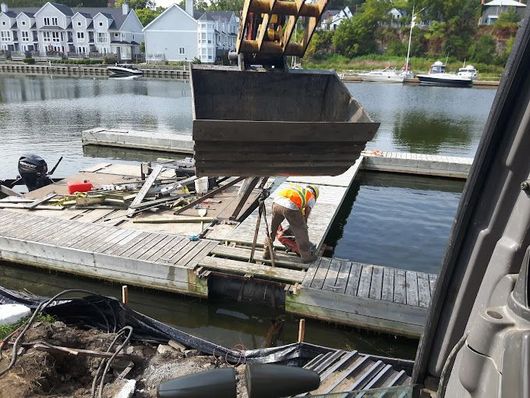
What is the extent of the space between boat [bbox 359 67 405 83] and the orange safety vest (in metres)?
55.7

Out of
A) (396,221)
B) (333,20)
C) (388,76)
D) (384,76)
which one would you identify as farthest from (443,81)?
(396,221)

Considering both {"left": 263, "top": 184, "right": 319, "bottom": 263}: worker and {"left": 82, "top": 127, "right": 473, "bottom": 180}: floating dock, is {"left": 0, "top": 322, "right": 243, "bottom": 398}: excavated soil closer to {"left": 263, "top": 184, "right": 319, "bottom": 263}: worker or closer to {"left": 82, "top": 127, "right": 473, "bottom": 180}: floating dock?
{"left": 263, "top": 184, "right": 319, "bottom": 263}: worker

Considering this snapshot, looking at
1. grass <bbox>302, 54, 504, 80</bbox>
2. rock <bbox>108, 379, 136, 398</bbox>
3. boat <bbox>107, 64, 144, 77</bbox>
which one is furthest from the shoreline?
rock <bbox>108, 379, 136, 398</bbox>

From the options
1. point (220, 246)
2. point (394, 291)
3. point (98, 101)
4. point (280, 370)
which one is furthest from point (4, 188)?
point (98, 101)

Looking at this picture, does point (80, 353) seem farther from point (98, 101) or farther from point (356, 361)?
point (98, 101)

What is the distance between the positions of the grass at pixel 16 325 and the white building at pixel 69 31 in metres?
73.4

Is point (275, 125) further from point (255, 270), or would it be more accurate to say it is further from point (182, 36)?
point (182, 36)

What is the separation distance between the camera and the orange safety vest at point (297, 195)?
687 centimetres

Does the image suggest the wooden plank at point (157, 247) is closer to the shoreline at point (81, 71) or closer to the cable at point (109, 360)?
the cable at point (109, 360)

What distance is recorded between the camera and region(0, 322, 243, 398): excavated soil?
463cm

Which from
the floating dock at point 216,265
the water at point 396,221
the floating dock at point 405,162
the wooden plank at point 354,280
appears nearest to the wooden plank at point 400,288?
the floating dock at point 216,265

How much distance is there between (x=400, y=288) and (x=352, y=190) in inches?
307

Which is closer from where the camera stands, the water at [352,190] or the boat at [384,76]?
the water at [352,190]

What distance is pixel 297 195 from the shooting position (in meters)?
6.90
